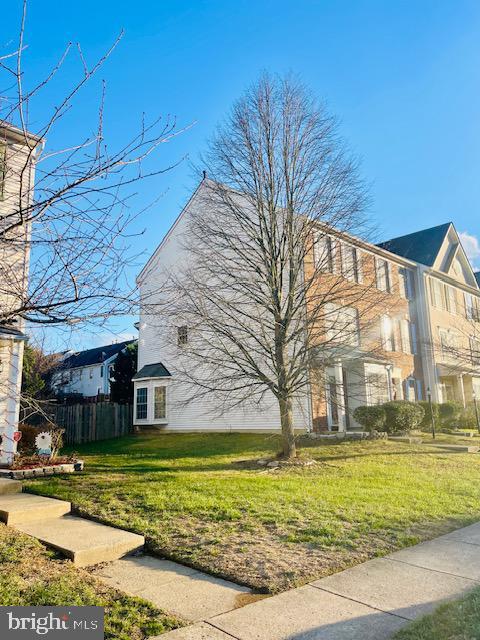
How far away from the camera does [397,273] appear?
26047 millimetres

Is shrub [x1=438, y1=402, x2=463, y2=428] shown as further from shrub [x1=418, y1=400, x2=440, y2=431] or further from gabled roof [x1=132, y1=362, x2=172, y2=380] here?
gabled roof [x1=132, y1=362, x2=172, y2=380]

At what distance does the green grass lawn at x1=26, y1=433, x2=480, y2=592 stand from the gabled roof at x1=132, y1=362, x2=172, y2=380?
992 cm

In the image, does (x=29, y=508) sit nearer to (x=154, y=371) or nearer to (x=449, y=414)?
(x=154, y=371)

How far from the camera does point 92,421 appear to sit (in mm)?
23312

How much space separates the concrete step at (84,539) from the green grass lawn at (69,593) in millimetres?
205

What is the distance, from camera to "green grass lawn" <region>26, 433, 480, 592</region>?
531cm

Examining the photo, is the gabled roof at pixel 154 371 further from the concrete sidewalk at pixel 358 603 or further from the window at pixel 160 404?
the concrete sidewalk at pixel 358 603

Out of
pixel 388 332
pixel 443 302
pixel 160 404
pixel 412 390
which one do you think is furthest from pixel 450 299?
pixel 160 404

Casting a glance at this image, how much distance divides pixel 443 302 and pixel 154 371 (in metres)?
17.8

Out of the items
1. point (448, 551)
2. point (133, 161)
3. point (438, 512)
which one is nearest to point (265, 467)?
point (438, 512)

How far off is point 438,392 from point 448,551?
885 inches

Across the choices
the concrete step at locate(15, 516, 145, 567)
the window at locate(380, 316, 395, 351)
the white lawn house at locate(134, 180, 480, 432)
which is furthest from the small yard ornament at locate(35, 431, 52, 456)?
the window at locate(380, 316, 395, 351)

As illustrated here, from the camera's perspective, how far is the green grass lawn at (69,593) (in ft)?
11.9

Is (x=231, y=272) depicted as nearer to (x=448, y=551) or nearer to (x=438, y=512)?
(x=438, y=512)
